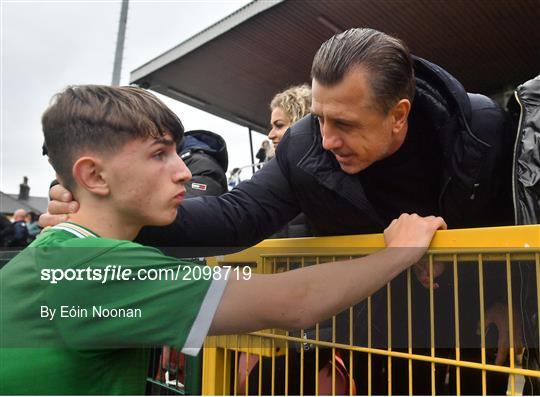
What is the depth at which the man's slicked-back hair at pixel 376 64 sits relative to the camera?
1.70 m

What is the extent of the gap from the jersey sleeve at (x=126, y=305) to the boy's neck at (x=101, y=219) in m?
0.22

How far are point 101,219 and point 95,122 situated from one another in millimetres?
278

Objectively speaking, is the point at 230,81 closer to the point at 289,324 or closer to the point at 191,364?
the point at 191,364

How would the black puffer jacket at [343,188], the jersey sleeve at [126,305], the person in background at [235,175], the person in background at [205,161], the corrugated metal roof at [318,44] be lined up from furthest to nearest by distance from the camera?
the person in background at [235,175] < the corrugated metal roof at [318,44] < the person in background at [205,161] < the black puffer jacket at [343,188] < the jersey sleeve at [126,305]

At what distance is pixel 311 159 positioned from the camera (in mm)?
1774

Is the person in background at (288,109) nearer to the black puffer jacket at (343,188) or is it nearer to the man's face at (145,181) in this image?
the black puffer jacket at (343,188)

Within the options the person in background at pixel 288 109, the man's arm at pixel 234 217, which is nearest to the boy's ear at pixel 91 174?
the man's arm at pixel 234 217

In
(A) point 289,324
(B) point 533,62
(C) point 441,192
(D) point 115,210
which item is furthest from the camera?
(B) point 533,62

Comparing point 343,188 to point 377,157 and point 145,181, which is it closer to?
point 377,157

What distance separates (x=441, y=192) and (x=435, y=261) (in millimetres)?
453

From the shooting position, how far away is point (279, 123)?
3252 millimetres

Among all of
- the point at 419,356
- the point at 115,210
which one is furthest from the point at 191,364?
the point at 419,356

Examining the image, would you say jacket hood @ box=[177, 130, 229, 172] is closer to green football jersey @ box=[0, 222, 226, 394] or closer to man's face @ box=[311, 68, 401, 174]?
man's face @ box=[311, 68, 401, 174]

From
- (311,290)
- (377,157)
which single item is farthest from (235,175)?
(311,290)
